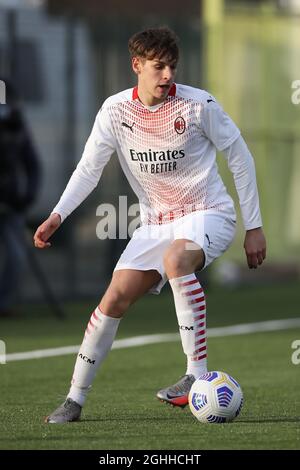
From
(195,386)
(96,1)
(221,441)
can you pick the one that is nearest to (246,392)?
(195,386)

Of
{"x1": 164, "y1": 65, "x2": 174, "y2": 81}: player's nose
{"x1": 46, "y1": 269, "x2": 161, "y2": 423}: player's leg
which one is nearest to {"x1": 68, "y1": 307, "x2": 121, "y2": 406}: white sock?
{"x1": 46, "y1": 269, "x2": 161, "y2": 423}: player's leg

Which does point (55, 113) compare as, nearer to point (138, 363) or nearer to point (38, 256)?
point (38, 256)

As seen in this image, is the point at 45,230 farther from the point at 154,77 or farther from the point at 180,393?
the point at 180,393

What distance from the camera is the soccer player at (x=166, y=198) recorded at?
7.59 m

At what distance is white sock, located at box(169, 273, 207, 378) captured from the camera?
24.8 ft

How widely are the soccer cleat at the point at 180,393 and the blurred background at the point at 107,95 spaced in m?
6.85

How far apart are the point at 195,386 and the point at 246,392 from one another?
1.70 metres

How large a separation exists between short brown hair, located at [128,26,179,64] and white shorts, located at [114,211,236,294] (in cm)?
91

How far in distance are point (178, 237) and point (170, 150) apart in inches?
19.5

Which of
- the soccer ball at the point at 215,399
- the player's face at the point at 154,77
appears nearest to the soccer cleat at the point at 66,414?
the soccer ball at the point at 215,399

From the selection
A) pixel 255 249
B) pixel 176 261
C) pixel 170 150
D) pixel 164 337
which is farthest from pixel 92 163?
pixel 164 337

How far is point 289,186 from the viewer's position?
20.3m

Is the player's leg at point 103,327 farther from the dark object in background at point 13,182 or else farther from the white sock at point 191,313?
the dark object in background at point 13,182

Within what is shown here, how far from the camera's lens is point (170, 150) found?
7770 millimetres
